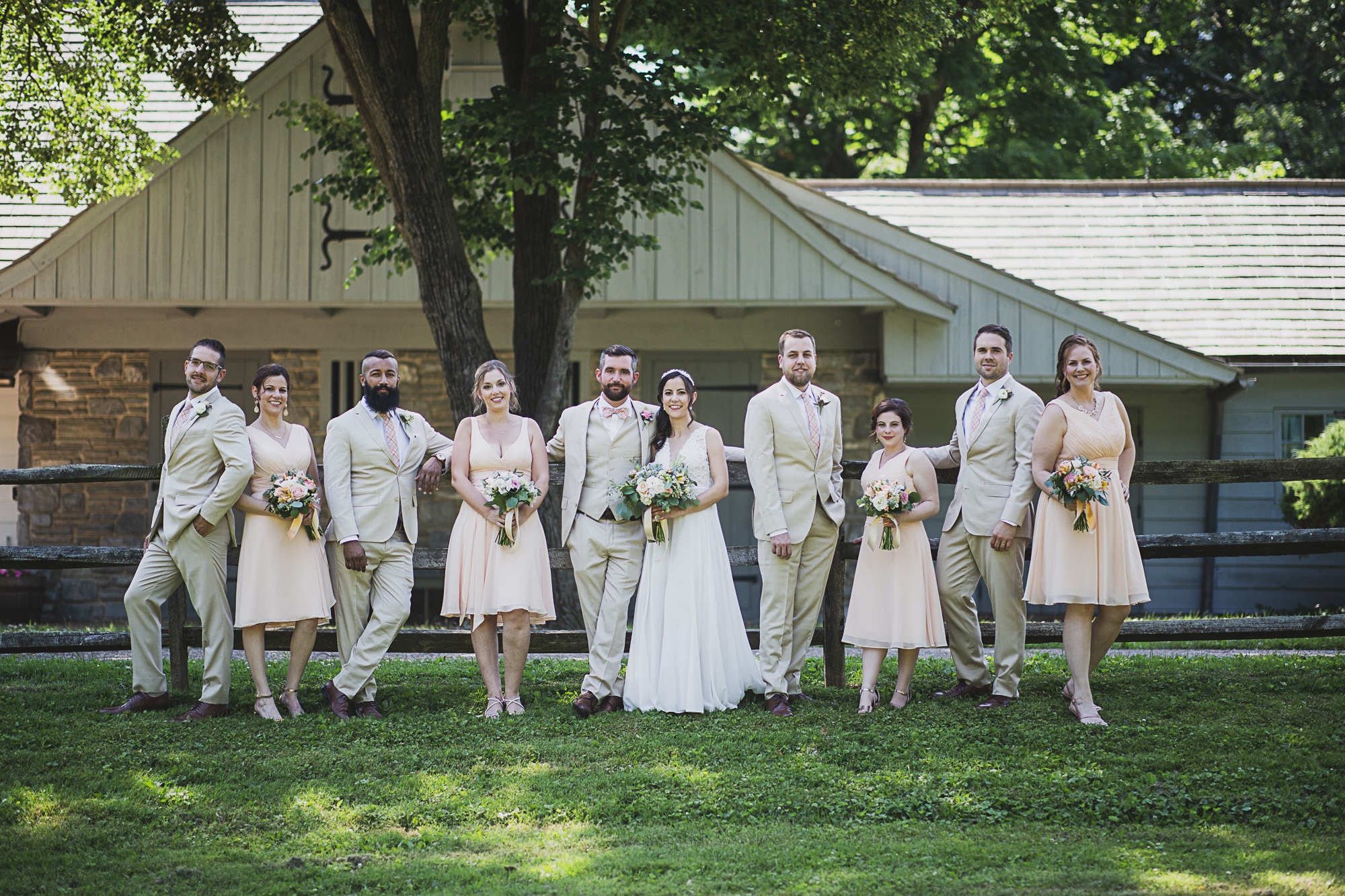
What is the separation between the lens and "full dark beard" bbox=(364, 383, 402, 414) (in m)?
6.95

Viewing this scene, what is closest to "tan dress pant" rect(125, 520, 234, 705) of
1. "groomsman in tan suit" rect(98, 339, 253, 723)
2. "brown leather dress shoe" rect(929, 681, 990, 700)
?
"groomsman in tan suit" rect(98, 339, 253, 723)

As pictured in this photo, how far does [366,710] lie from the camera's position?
6.81 metres

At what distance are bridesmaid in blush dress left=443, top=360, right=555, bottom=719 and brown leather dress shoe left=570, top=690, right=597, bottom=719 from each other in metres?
0.32

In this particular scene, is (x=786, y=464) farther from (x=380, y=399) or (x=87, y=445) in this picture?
(x=87, y=445)

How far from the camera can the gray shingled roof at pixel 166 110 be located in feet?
42.8

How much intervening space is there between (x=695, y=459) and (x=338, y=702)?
7.90 ft

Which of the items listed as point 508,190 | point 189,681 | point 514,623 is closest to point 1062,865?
point 514,623

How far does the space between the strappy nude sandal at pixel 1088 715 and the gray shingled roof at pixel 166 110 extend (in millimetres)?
9196

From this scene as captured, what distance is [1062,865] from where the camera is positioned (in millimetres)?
4441

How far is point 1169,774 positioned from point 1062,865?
129cm

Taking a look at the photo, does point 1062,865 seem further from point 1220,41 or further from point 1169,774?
point 1220,41

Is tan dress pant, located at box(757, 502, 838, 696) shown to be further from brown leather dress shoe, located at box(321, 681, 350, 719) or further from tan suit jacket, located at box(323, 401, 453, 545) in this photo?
brown leather dress shoe, located at box(321, 681, 350, 719)

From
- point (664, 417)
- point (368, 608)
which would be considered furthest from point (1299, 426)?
point (368, 608)

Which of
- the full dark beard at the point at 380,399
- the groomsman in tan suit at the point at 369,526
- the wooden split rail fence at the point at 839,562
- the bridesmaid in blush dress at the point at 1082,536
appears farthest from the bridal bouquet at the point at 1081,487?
the full dark beard at the point at 380,399
